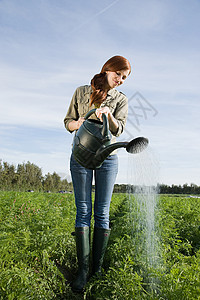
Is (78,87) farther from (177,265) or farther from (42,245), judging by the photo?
(177,265)

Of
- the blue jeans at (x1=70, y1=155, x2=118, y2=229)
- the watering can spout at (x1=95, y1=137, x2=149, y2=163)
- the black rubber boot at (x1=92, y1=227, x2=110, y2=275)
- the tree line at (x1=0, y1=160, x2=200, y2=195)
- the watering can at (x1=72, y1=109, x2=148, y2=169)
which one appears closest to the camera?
the watering can spout at (x1=95, y1=137, x2=149, y2=163)

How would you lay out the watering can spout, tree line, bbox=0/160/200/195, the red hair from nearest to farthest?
1. the watering can spout
2. the red hair
3. tree line, bbox=0/160/200/195

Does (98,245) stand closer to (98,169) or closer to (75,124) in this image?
(98,169)

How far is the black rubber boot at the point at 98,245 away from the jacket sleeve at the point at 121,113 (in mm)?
890

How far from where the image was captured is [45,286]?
2.43 meters

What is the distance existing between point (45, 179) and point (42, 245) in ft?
101

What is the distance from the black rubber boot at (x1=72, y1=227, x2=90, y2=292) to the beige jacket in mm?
857

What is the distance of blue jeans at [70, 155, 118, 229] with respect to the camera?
2.58m

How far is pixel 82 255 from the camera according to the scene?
8.85ft

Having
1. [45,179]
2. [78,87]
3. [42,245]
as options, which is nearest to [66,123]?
[78,87]

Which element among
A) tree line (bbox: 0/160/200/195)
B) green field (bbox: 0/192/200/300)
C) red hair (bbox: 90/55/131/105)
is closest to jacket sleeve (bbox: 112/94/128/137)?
red hair (bbox: 90/55/131/105)

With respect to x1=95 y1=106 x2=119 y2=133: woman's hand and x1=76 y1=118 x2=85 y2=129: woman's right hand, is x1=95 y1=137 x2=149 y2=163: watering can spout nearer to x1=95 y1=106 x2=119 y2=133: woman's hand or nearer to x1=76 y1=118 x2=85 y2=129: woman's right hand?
x1=95 y1=106 x2=119 y2=133: woman's hand

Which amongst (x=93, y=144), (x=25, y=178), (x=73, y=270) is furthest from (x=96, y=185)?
(x=25, y=178)

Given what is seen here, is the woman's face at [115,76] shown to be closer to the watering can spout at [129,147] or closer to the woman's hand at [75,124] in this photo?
the woman's hand at [75,124]
